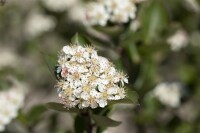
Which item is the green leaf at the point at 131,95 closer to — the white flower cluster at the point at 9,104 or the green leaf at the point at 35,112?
the green leaf at the point at 35,112

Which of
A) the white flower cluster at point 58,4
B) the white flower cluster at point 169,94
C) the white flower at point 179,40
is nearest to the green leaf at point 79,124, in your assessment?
the white flower cluster at point 169,94

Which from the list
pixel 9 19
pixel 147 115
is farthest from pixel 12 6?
pixel 147 115

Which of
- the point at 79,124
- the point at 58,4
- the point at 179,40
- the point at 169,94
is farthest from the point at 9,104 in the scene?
the point at 58,4

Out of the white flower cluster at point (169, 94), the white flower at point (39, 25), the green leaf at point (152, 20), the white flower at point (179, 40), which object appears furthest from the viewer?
the white flower at point (39, 25)

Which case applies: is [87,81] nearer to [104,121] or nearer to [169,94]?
[104,121]

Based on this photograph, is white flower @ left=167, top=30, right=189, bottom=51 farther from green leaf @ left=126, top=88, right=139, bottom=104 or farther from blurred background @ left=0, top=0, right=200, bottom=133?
green leaf @ left=126, top=88, right=139, bottom=104

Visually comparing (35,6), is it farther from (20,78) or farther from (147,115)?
(147,115)
